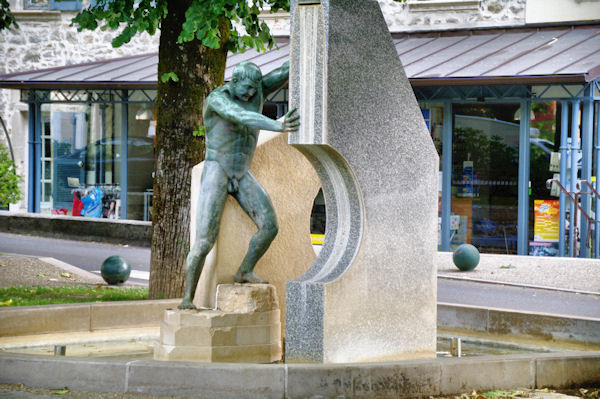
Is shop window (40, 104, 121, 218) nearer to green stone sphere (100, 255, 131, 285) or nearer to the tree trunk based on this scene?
green stone sphere (100, 255, 131, 285)

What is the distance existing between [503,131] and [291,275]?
38.5ft

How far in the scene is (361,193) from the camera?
6.53 meters

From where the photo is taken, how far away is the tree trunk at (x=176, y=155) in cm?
1015

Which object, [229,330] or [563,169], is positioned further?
[563,169]

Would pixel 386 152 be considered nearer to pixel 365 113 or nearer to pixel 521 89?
pixel 365 113

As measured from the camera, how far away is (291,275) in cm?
797

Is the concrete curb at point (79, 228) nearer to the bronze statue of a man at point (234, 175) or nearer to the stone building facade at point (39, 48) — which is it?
the stone building facade at point (39, 48)

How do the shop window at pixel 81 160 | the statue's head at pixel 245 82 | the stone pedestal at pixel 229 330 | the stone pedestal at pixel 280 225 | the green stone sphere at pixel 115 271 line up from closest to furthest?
1. the stone pedestal at pixel 229 330
2. the statue's head at pixel 245 82
3. the stone pedestal at pixel 280 225
4. the green stone sphere at pixel 115 271
5. the shop window at pixel 81 160

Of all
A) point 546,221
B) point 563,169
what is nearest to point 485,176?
point 546,221

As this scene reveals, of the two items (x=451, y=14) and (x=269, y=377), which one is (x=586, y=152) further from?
(x=269, y=377)

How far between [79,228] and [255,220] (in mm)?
13568

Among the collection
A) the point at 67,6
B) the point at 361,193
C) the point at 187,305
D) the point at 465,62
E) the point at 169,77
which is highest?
the point at 67,6

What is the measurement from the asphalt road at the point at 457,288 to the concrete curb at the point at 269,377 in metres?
5.48

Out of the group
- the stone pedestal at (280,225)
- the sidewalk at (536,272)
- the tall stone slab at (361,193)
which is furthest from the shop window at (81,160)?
the tall stone slab at (361,193)
